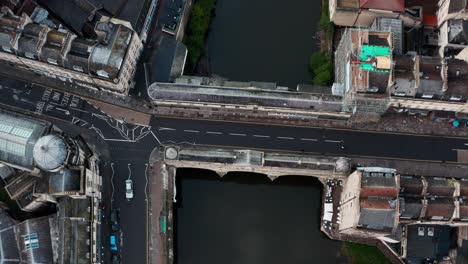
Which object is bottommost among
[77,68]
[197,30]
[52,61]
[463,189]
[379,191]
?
[379,191]

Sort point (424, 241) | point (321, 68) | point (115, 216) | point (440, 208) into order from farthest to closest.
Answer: point (321, 68)
point (115, 216)
point (424, 241)
point (440, 208)

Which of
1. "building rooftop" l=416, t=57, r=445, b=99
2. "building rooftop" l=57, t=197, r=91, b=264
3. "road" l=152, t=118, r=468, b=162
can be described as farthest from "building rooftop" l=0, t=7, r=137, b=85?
"building rooftop" l=416, t=57, r=445, b=99

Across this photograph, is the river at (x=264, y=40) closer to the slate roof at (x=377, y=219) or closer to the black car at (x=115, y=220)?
the slate roof at (x=377, y=219)

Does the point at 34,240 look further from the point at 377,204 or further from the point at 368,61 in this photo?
the point at 368,61

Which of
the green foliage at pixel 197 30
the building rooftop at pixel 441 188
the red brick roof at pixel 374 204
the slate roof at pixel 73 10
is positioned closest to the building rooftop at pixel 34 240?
the slate roof at pixel 73 10

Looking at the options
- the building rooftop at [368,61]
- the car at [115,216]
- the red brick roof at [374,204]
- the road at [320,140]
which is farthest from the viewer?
the road at [320,140]

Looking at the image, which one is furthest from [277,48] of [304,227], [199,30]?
[304,227]

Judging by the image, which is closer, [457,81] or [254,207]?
[457,81]

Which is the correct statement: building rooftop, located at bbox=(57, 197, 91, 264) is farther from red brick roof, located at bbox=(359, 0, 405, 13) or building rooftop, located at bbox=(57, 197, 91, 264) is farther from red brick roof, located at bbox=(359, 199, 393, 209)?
red brick roof, located at bbox=(359, 0, 405, 13)

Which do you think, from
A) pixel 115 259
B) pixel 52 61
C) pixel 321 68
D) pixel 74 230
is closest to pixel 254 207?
pixel 115 259
